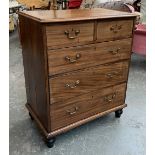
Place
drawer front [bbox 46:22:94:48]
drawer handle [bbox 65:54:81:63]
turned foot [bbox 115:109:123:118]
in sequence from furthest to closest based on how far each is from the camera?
turned foot [bbox 115:109:123:118]
drawer handle [bbox 65:54:81:63]
drawer front [bbox 46:22:94:48]

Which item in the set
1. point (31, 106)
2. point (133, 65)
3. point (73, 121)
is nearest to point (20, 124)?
point (31, 106)

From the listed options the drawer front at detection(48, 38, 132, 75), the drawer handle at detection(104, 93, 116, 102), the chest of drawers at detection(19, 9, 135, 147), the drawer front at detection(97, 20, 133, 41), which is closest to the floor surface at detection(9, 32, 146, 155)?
the chest of drawers at detection(19, 9, 135, 147)

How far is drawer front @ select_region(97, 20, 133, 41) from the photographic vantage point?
4.88 feet

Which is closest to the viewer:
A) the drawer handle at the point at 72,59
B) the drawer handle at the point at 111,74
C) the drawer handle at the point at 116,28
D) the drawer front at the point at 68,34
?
the drawer front at the point at 68,34

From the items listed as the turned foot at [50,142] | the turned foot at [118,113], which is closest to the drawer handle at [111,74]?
the turned foot at [118,113]

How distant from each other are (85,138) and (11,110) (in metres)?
0.77

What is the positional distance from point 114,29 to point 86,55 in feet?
0.93

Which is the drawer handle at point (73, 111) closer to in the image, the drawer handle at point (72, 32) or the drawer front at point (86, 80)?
the drawer front at point (86, 80)

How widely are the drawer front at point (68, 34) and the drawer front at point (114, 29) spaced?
8 centimetres

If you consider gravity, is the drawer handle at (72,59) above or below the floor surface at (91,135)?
above

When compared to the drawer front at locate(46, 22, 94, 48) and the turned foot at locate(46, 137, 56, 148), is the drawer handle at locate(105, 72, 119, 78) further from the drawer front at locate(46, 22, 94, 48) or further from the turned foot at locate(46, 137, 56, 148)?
the turned foot at locate(46, 137, 56, 148)

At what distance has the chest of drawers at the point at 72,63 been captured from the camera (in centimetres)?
134

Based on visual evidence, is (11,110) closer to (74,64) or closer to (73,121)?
(73,121)

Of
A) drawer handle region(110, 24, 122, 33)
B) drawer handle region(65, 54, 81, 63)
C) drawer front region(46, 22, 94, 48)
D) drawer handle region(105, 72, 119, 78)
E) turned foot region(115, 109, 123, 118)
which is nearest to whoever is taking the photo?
drawer front region(46, 22, 94, 48)
